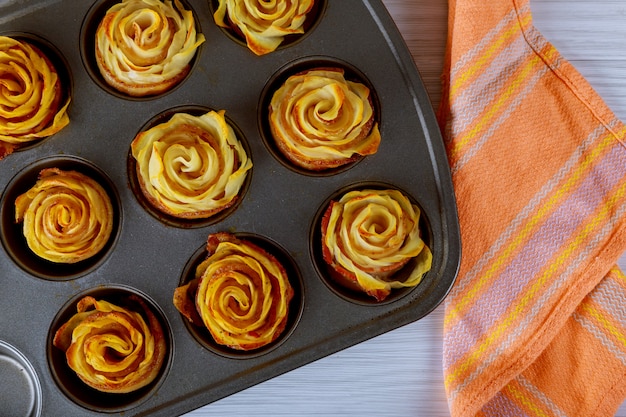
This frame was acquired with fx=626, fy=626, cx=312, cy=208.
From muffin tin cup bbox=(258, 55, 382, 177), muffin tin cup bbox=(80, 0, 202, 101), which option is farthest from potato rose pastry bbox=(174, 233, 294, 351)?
muffin tin cup bbox=(80, 0, 202, 101)

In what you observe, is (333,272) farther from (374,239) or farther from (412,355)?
(412,355)

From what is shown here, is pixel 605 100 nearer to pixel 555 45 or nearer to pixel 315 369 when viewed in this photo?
pixel 555 45

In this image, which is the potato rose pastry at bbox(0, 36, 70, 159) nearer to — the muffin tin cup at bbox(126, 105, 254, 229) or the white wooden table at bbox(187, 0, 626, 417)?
the muffin tin cup at bbox(126, 105, 254, 229)

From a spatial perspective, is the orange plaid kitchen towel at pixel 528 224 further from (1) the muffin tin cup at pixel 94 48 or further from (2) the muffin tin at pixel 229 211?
(1) the muffin tin cup at pixel 94 48

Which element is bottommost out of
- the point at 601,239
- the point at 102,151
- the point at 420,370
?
the point at 420,370

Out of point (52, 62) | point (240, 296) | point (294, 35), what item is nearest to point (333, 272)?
point (240, 296)

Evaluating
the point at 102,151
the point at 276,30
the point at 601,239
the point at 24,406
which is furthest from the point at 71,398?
the point at 601,239
